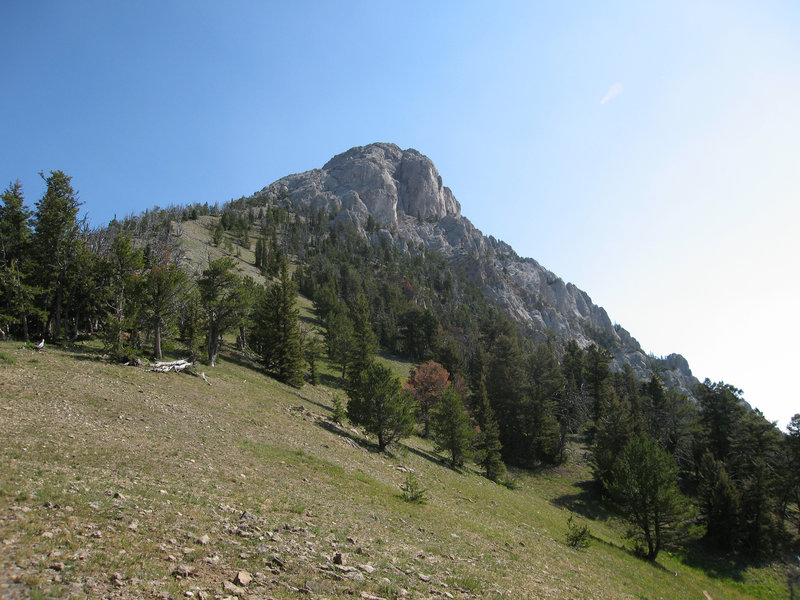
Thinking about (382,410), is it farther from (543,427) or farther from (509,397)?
(509,397)

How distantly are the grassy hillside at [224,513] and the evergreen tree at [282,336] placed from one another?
566 inches

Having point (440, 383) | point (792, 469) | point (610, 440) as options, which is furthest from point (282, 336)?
point (792, 469)

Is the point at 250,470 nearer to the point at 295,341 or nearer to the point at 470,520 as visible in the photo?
the point at 470,520

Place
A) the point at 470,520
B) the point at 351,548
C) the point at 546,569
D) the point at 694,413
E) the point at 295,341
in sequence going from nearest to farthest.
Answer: the point at 351,548
the point at 546,569
the point at 470,520
the point at 295,341
the point at 694,413

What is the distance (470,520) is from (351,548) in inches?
458

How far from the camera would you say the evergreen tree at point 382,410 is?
32.0 m

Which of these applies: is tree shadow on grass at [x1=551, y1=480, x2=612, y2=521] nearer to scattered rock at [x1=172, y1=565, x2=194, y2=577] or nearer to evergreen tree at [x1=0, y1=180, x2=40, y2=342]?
scattered rock at [x1=172, y1=565, x2=194, y2=577]

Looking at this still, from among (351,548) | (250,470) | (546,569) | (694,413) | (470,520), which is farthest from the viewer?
(694,413)

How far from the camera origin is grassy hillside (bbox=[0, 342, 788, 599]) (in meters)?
7.55

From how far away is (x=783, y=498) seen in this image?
46688 mm

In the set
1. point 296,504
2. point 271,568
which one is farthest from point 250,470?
point 271,568

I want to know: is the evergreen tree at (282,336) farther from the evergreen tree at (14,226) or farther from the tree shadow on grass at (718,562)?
the tree shadow on grass at (718,562)

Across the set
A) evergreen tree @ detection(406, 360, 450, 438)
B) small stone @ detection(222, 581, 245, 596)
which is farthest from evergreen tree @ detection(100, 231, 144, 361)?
evergreen tree @ detection(406, 360, 450, 438)

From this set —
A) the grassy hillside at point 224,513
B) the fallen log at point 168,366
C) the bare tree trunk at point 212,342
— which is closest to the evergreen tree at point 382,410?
the grassy hillside at point 224,513
